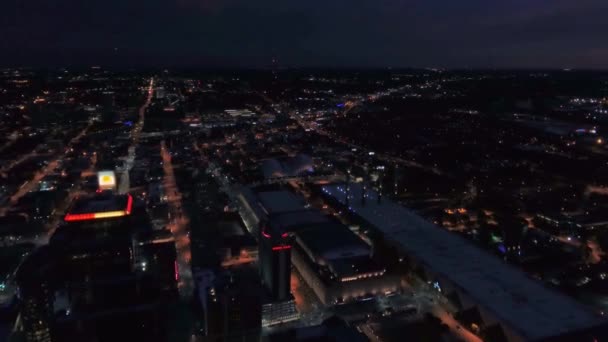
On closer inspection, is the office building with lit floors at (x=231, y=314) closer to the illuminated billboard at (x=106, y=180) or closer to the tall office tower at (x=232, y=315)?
the tall office tower at (x=232, y=315)

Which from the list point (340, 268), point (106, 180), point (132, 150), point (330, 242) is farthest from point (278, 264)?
point (132, 150)

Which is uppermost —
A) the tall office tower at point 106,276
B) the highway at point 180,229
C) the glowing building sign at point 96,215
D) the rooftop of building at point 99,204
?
the rooftop of building at point 99,204

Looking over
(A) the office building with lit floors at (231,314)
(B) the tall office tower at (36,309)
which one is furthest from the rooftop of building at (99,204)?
(A) the office building with lit floors at (231,314)

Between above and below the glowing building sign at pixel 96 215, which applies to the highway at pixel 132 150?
below

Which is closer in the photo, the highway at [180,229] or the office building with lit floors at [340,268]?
the office building with lit floors at [340,268]

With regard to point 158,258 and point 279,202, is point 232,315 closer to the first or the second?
point 158,258

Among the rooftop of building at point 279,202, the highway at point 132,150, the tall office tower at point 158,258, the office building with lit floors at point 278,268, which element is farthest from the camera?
the highway at point 132,150

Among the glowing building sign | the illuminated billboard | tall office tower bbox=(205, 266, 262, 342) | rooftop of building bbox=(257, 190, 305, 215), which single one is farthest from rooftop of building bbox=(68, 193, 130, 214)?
tall office tower bbox=(205, 266, 262, 342)

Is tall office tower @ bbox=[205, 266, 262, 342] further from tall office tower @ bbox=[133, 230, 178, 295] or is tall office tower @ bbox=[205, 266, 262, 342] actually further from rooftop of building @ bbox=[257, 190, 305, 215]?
rooftop of building @ bbox=[257, 190, 305, 215]
